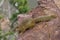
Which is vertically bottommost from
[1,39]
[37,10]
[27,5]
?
[1,39]

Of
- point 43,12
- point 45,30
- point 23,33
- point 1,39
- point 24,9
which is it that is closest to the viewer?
point 45,30

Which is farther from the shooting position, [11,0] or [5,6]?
[5,6]

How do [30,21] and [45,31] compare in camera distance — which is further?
[30,21]

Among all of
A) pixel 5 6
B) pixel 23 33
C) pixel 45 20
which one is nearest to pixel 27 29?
pixel 23 33

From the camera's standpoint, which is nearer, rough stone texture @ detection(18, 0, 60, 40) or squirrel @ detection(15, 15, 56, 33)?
rough stone texture @ detection(18, 0, 60, 40)

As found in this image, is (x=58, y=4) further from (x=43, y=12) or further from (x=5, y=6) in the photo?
(x=5, y=6)

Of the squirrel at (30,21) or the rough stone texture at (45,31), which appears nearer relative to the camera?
the rough stone texture at (45,31)

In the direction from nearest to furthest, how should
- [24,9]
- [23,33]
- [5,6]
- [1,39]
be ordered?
[23,33]
[1,39]
[24,9]
[5,6]

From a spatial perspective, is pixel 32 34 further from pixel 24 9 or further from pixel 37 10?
pixel 24 9

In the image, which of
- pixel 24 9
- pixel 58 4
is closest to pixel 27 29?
pixel 58 4

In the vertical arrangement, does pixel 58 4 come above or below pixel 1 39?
above
